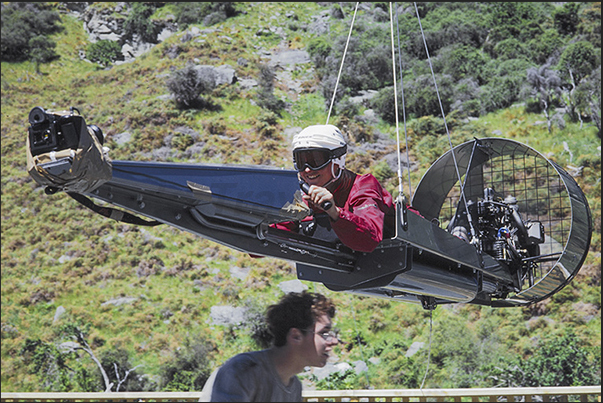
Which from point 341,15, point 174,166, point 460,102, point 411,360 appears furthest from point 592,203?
point 174,166

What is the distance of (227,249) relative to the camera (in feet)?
43.0

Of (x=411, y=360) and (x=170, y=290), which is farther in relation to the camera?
(x=170, y=290)

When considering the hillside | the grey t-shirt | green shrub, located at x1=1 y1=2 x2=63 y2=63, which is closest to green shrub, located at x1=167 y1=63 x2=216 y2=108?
the hillside

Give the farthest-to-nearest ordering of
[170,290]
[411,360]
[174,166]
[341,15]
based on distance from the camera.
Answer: [341,15] < [170,290] < [411,360] < [174,166]

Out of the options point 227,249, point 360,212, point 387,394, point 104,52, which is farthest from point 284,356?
point 104,52

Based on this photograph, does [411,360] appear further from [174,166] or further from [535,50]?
[174,166]

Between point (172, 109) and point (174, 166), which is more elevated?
point (172, 109)

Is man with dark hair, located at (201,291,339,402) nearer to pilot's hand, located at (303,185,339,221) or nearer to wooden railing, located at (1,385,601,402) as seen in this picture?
pilot's hand, located at (303,185,339,221)

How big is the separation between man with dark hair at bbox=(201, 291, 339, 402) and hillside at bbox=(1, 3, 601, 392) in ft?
27.5

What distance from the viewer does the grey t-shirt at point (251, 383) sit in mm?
1643

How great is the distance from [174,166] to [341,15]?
1547 cm

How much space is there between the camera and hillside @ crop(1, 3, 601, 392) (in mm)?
11266

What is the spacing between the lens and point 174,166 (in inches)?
79.5

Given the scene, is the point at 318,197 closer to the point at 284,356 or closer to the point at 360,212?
the point at 360,212
